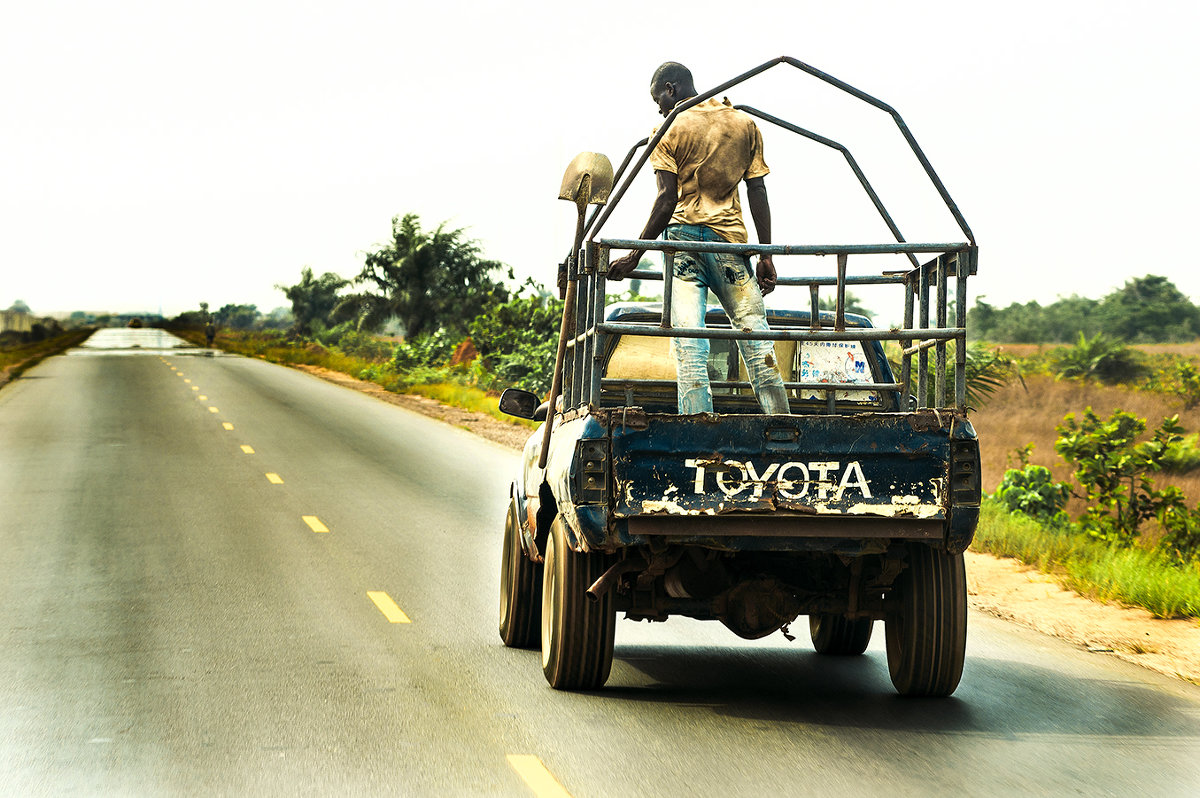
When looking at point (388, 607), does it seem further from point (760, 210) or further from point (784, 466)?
point (784, 466)

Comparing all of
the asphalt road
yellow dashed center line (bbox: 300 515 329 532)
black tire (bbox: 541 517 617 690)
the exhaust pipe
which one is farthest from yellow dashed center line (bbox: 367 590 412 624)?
yellow dashed center line (bbox: 300 515 329 532)

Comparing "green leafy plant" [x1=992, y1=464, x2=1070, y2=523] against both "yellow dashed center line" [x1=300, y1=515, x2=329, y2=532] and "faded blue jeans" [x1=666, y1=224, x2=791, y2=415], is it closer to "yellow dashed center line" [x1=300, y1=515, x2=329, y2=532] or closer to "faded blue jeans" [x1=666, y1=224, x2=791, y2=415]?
"yellow dashed center line" [x1=300, y1=515, x2=329, y2=532]

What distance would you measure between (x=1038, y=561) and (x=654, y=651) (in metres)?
5.18

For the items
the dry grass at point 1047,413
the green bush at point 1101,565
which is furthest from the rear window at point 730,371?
the dry grass at point 1047,413

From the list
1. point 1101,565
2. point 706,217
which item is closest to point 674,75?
point 706,217

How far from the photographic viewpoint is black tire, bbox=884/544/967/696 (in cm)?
677

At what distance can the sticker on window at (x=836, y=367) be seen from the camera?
8.30 metres

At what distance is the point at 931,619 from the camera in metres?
6.79

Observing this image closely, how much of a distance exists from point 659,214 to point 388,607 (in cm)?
407

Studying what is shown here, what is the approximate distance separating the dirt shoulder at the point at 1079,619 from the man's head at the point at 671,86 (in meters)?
4.25

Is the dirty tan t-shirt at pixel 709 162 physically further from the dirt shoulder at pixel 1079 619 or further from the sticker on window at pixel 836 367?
the dirt shoulder at pixel 1079 619

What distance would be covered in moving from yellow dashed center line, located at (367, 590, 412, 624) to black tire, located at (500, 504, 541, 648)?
1.12 meters

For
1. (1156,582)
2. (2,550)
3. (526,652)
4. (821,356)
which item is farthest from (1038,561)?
(2,550)

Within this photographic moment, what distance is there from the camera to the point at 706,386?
702cm
